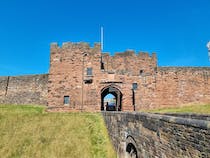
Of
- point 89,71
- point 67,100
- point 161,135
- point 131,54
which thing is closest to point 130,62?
point 131,54

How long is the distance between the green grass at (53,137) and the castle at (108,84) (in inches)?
197

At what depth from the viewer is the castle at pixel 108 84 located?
25.3 metres

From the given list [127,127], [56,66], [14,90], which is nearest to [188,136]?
[127,127]

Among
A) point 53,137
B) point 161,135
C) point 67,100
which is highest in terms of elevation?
point 67,100

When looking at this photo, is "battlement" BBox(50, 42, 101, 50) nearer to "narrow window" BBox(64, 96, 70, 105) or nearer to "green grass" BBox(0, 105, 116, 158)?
"narrow window" BBox(64, 96, 70, 105)

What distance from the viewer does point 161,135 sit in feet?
25.2

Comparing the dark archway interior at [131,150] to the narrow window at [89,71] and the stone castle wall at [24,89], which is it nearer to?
the narrow window at [89,71]

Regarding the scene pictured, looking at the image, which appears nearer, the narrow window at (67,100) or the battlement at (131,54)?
the narrow window at (67,100)

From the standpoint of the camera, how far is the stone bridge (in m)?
5.59

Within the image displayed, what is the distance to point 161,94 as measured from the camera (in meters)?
26.9

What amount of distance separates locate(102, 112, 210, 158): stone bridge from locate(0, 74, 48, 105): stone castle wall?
65.8 ft

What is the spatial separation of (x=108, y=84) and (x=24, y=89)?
13180mm

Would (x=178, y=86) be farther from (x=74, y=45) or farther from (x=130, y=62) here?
(x=74, y=45)

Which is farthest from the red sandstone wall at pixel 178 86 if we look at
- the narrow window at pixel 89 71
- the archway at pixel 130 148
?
A: the archway at pixel 130 148
